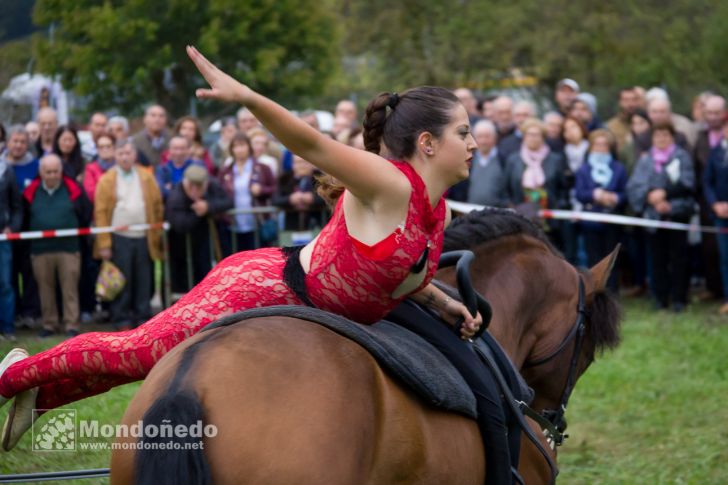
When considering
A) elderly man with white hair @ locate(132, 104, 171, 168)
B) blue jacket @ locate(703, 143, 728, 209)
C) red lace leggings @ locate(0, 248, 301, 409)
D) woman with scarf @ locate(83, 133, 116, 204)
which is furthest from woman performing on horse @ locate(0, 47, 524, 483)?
blue jacket @ locate(703, 143, 728, 209)

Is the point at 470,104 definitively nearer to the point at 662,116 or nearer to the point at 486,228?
the point at 662,116

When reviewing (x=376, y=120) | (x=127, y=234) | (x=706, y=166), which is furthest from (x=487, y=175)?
(x=376, y=120)

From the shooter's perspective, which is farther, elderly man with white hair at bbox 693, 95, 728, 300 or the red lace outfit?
elderly man with white hair at bbox 693, 95, 728, 300

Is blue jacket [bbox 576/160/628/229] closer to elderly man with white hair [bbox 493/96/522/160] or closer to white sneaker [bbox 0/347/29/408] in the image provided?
elderly man with white hair [bbox 493/96/522/160]

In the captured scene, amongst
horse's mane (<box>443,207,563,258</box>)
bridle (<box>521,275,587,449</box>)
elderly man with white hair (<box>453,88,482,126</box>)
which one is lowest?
bridle (<box>521,275,587,449</box>)

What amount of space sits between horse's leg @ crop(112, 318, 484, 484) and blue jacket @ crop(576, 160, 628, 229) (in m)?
8.43

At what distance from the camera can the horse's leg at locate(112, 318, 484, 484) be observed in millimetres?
2674

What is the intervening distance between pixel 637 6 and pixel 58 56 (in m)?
13.0

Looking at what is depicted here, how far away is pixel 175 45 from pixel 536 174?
23.5 feet

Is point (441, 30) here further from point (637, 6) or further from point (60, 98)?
point (60, 98)

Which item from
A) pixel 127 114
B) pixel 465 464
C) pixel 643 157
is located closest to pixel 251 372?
pixel 465 464

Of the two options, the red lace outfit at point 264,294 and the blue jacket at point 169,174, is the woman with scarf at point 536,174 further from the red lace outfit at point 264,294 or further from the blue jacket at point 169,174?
the red lace outfit at point 264,294

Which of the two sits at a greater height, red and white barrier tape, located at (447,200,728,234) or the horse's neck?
the horse's neck

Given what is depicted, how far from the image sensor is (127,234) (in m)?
9.73
